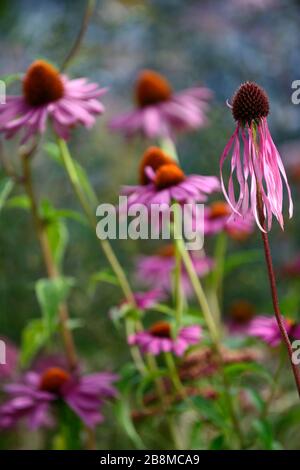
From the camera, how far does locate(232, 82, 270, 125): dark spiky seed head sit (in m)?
0.60

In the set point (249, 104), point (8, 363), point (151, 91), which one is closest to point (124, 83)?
point (151, 91)

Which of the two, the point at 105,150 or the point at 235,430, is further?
the point at 105,150

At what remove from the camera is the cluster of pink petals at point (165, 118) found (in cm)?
122

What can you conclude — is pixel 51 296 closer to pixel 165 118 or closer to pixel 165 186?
pixel 165 186

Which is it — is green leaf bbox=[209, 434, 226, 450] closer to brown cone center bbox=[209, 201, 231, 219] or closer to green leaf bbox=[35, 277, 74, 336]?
green leaf bbox=[35, 277, 74, 336]

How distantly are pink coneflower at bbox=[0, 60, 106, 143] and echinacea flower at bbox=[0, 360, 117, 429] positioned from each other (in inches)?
12.0

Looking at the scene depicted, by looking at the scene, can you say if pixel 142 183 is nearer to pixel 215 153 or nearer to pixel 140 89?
pixel 140 89

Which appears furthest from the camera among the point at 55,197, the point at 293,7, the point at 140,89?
the point at 293,7

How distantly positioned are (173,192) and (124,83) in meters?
1.37

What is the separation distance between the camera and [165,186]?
2.71 feet

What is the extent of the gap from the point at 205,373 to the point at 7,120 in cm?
39

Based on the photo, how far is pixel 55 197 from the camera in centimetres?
185
